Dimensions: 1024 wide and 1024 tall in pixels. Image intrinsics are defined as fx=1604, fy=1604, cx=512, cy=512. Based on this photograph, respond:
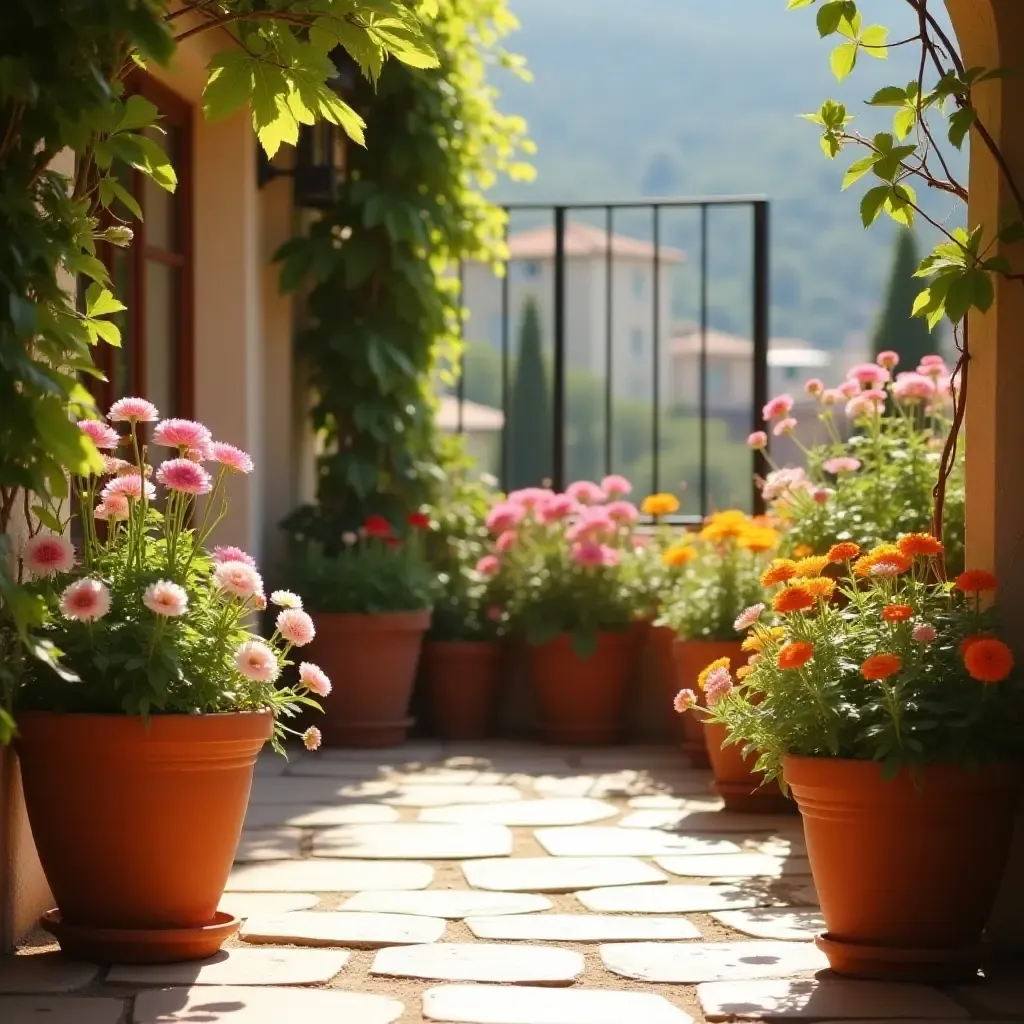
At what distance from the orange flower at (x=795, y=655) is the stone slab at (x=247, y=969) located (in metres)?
0.95

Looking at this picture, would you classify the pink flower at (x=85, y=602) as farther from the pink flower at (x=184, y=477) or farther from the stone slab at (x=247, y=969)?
the stone slab at (x=247, y=969)

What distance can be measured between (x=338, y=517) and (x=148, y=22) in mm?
4152

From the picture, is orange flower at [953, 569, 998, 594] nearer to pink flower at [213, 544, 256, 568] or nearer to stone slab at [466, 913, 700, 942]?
stone slab at [466, 913, 700, 942]

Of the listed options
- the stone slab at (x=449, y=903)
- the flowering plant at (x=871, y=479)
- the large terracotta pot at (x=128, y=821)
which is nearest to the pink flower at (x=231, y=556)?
the large terracotta pot at (x=128, y=821)

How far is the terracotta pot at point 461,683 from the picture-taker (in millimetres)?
6191

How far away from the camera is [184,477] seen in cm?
296

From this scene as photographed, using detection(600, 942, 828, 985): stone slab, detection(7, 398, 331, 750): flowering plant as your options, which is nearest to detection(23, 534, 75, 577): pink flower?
detection(7, 398, 331, 750): flowering plant

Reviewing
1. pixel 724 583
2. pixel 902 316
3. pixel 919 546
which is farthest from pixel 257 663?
pixel 902 316

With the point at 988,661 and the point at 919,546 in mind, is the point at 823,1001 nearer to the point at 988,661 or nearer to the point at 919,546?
the point at 988,661

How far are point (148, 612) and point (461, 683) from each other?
338cm

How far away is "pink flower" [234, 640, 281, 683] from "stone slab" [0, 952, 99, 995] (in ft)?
1.90

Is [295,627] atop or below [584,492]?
below

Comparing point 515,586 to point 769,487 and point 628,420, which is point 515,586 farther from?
point 628,420

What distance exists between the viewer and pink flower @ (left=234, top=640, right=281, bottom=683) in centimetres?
282
